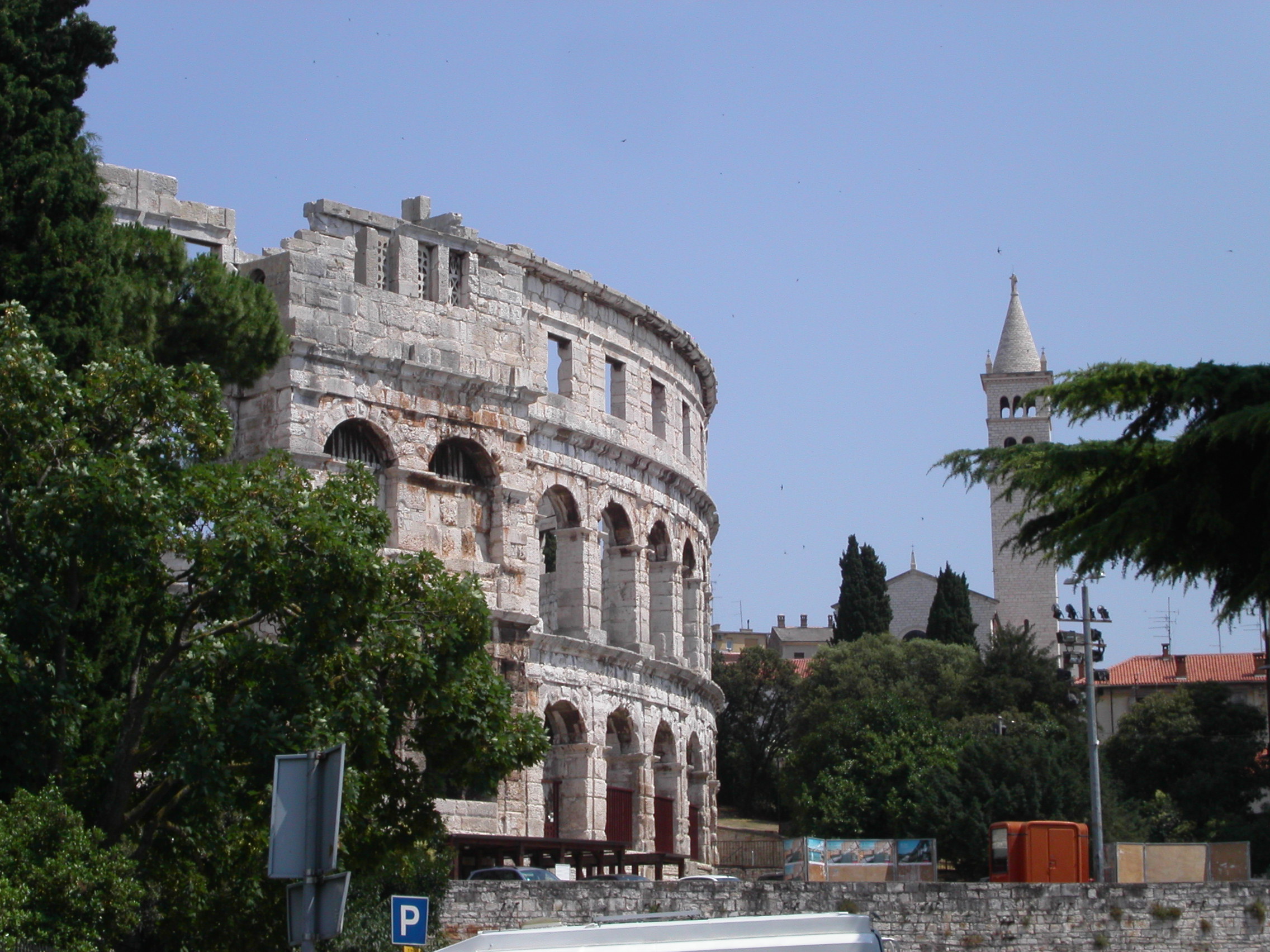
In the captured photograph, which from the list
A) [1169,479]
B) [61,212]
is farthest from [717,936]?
[61,212]

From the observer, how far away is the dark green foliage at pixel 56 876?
13.1 metres

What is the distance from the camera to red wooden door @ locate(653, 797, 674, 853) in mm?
34188

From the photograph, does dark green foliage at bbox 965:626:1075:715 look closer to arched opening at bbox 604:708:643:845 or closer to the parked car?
arched opening at bbox 604:708:643:845

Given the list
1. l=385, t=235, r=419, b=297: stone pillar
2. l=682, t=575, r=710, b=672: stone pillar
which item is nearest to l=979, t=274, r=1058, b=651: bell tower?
l=682, t=575, r=710, b=672: stone pillar

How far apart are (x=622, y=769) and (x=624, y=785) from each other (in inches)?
11.9

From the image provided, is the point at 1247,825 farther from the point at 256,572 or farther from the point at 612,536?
the point at 256,572

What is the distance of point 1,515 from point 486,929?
27.9 feet

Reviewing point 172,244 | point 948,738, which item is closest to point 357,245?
point 172,244

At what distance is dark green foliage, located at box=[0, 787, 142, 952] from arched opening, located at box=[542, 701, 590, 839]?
58.1 feet

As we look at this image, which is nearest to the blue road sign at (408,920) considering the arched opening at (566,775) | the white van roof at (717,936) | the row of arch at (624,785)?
the white van roof at (717,936)

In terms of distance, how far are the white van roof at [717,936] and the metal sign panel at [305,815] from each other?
1.19m

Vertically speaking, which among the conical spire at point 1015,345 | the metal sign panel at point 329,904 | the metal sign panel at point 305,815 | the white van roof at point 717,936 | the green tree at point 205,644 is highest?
the conical spire at point 1015,345

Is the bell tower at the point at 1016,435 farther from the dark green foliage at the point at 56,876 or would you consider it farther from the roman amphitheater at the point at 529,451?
the dark green foliage at the point at 56,876

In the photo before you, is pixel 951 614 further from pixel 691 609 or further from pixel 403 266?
pixel 403 266
